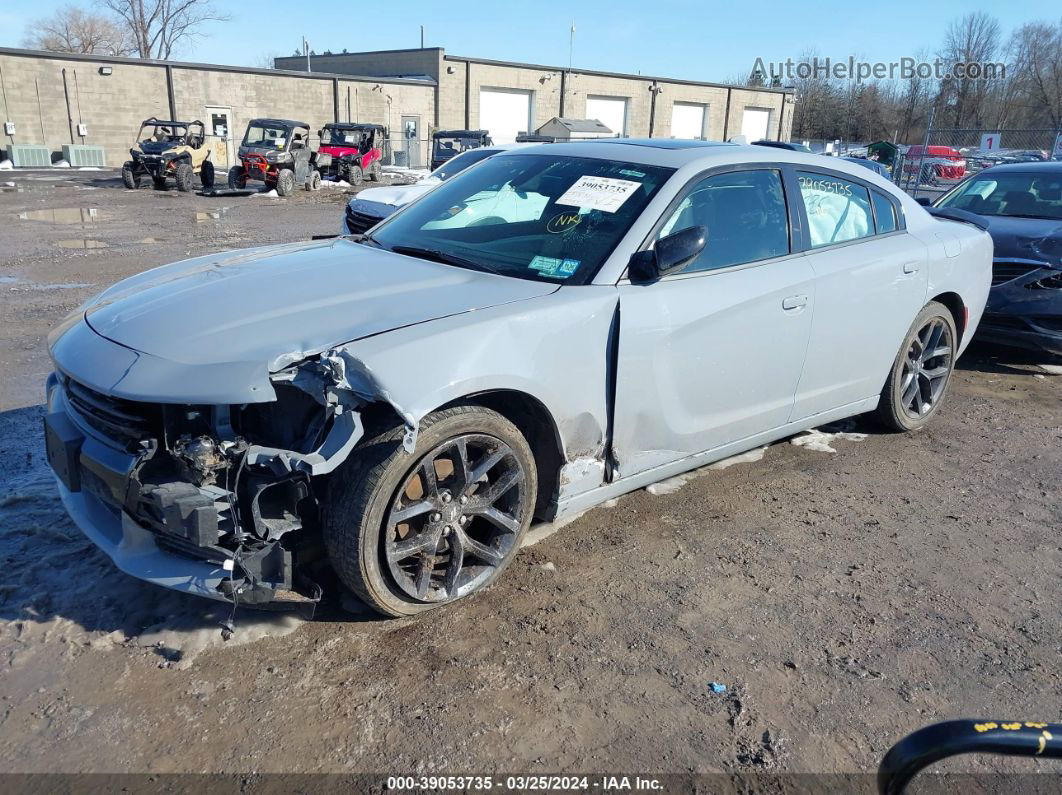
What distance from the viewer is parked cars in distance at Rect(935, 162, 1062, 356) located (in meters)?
6.30

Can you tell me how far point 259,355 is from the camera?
8.63ft

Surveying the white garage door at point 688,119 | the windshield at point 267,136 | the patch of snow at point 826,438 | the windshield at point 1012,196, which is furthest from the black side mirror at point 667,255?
the white garage door at point 688,119

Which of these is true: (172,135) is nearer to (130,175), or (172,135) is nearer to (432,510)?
(130,175)

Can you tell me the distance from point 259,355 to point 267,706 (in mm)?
1116

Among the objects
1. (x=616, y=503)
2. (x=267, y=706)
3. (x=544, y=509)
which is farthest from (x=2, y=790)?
(x=616, y=503)

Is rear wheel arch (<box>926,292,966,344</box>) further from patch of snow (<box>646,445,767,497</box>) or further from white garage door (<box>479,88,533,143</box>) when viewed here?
white garage door (<box>479,88,533,143</box>)

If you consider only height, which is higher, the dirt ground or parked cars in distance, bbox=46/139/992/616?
parked cars in distance, bbox=46/139/992/616

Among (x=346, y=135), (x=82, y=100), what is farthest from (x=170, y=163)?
(x=82, y=100)

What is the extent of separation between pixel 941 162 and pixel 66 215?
2234cm

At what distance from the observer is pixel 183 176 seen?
22.3 metres

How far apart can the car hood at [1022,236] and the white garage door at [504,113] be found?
39807 mm

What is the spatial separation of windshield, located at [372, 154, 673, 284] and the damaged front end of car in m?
1.11

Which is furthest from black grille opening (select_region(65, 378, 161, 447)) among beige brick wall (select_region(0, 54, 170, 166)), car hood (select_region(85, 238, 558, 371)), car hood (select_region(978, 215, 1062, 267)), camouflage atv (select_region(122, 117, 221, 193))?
beige brick wall (select_region(0, 54, 170, 166))

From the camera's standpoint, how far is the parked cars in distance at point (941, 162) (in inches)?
899
